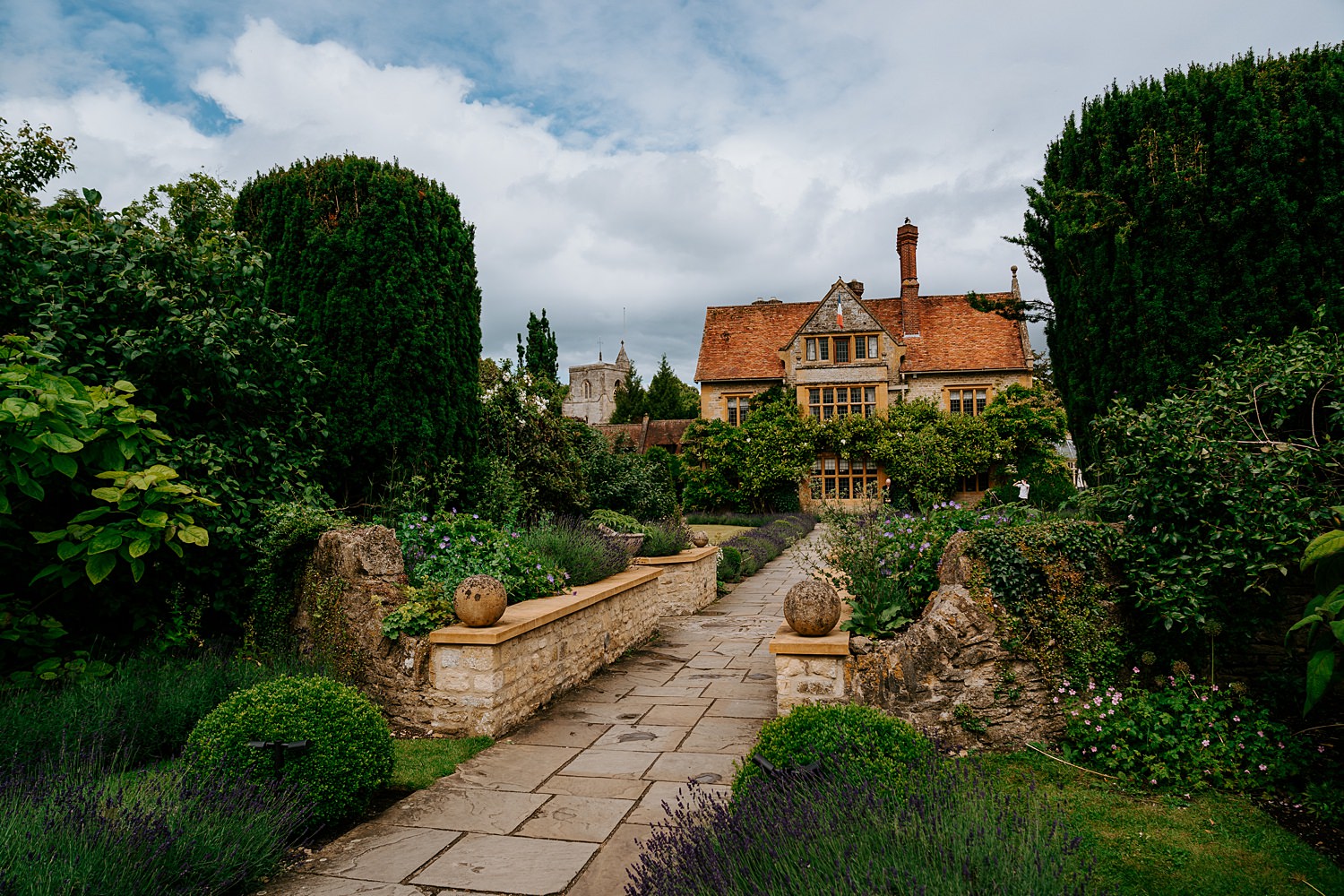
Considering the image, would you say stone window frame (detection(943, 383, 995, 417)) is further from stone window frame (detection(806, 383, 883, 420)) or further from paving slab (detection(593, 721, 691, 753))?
paving slab (detection(593, 721, 691, 753))

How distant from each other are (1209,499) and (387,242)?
6.86m

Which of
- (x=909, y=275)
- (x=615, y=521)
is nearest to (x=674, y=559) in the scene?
(x=615, y=521)

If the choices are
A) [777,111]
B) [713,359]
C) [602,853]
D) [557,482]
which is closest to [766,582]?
[557,482]

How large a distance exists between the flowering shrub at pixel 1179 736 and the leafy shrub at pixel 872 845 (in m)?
1.64

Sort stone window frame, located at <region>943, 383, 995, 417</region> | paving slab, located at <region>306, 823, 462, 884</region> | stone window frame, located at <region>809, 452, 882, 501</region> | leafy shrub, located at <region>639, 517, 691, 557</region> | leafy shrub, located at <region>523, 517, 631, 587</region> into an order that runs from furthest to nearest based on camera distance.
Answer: stone window frame, located at <region>943, 383, 995, 417</region> < stone window frame, located at <region>809, 452, 882, 501</region> < leafy shrub, located at <region>639, 517, 691, 557</region> < leafy shrub, located at <region>523, 517, 631, 587</region> < paving slab, located at <region>306, 823, 462, 884</region>

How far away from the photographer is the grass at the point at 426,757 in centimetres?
414

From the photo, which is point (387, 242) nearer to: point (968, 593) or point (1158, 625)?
point (968, 593)

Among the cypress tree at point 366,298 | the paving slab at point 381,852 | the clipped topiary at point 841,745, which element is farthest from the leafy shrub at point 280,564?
the clipped topiary at point 841,745

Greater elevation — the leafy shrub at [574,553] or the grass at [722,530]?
the leafy shrub at [574,553]

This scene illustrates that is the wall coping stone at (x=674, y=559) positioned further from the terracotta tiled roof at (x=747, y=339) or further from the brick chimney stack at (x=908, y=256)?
the brick chimney stack at (x=908, y=256)

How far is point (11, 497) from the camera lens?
4660 millimetres

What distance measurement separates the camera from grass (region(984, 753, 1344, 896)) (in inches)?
112

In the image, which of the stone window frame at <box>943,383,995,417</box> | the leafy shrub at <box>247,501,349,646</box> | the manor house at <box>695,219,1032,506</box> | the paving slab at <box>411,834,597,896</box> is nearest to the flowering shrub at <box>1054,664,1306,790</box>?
the paving slab at <box>411,834,597,896</box>

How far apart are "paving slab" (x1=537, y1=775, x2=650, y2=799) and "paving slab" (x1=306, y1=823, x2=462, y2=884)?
0.71 m
